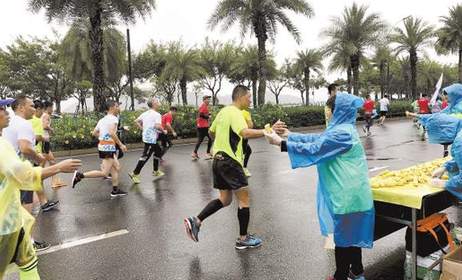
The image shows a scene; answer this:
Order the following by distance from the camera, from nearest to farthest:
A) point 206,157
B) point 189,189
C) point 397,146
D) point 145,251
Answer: point 145,251, point 189,189, point 206,157, point 397,146

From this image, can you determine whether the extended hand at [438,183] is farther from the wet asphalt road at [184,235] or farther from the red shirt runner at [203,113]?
the red shirt runner at [203,113]

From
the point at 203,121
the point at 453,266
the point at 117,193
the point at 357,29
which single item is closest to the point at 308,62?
the point at 357,29

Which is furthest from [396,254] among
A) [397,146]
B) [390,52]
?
[390,52]

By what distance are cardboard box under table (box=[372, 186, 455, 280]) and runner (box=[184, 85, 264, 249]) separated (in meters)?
1.41

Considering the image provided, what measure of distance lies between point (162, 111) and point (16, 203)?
14593 mm

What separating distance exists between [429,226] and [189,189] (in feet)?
16.7

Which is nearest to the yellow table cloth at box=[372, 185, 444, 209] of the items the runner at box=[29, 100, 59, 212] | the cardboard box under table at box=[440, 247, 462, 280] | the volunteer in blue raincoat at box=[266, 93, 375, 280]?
the volunteer in blue raincoat at box=[266, 93, 375, 280]

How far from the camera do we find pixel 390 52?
121 ft

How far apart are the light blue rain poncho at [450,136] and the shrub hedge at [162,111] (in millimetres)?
12520

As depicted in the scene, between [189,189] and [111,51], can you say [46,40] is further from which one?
[189,189]

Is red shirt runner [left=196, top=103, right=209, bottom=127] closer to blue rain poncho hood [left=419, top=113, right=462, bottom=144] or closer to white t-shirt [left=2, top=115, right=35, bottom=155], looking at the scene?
white t-shirt [left=2, top=115, right=35, bottom=155]

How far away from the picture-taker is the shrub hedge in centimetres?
1469

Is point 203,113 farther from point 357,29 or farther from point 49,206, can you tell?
point 357,29

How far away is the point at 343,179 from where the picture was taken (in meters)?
3.35
